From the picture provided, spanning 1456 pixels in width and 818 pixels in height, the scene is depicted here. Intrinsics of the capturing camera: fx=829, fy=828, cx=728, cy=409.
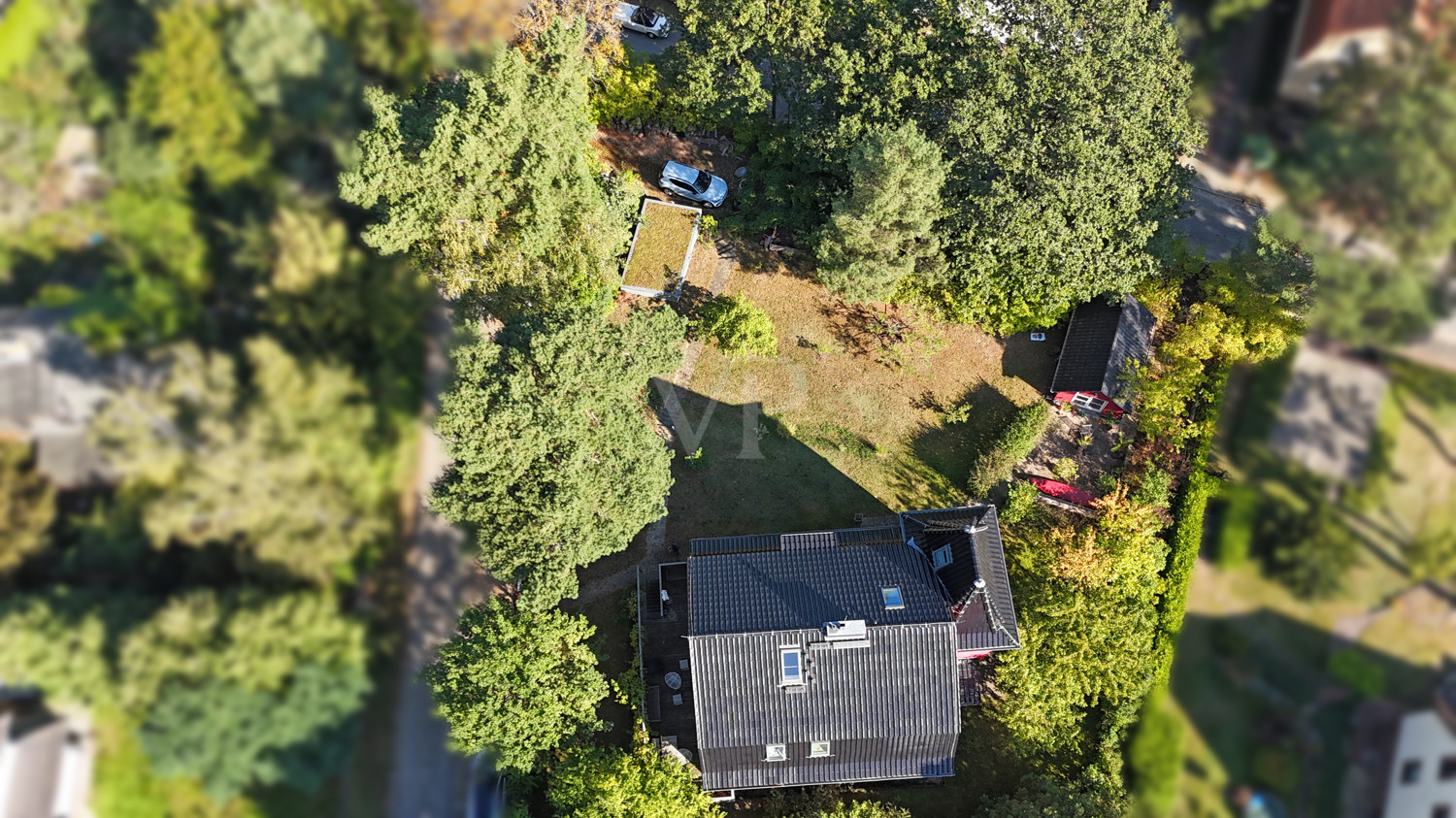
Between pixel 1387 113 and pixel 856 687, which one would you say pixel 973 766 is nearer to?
pixel 856 687

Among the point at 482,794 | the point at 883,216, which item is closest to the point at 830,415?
the point at 883,216

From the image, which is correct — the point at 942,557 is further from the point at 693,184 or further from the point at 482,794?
the point at 693,184

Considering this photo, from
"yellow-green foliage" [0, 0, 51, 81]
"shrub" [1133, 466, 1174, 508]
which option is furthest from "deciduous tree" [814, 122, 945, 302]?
"yellow-green foliage" [0, 0, 51, 81]

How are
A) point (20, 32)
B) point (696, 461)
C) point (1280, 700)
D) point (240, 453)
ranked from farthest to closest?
point (696, 461)
point (1280, 700)
point (20, 32)
point (240, 453)

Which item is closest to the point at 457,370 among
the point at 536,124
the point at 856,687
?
the point at 536,124

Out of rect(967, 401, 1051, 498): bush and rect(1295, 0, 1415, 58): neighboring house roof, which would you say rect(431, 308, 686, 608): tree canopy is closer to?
rect(967, 401, 1051, 498): bush

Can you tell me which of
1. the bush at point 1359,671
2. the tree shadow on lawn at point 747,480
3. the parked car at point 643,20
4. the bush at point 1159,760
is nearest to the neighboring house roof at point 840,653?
the tree shadow on lawn at point 747,480
